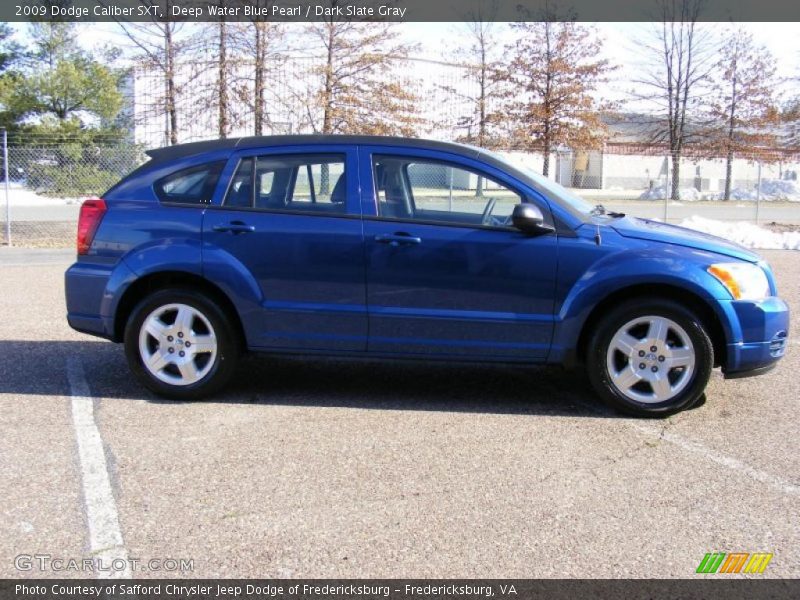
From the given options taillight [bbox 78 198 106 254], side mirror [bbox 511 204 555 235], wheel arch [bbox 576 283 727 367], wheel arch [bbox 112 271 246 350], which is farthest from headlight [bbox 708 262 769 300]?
taillight [bbox 78 198 106 254]

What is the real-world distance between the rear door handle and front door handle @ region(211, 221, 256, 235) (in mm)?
845

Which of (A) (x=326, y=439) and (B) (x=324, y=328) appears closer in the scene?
(A) (x=326, y=439)

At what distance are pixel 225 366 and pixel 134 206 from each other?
Answer: 4.09ft

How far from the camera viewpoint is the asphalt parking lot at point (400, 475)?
11.1 ft

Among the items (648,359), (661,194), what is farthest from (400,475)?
(661,194)

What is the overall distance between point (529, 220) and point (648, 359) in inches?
45.5

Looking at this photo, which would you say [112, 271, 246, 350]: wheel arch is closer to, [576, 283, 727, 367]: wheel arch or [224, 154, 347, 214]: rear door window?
[224, 154, 347, 214]: rear door window

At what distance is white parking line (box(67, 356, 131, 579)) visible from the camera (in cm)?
331

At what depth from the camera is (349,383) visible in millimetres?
6086

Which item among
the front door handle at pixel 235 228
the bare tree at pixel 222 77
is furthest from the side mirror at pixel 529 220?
the bare tree at pixel 222 77

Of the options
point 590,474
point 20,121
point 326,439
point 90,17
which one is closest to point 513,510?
point 590,474

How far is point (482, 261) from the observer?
523 centimetres

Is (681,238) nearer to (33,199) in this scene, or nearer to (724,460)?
(724,460)

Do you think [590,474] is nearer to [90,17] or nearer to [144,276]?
[144,276]
